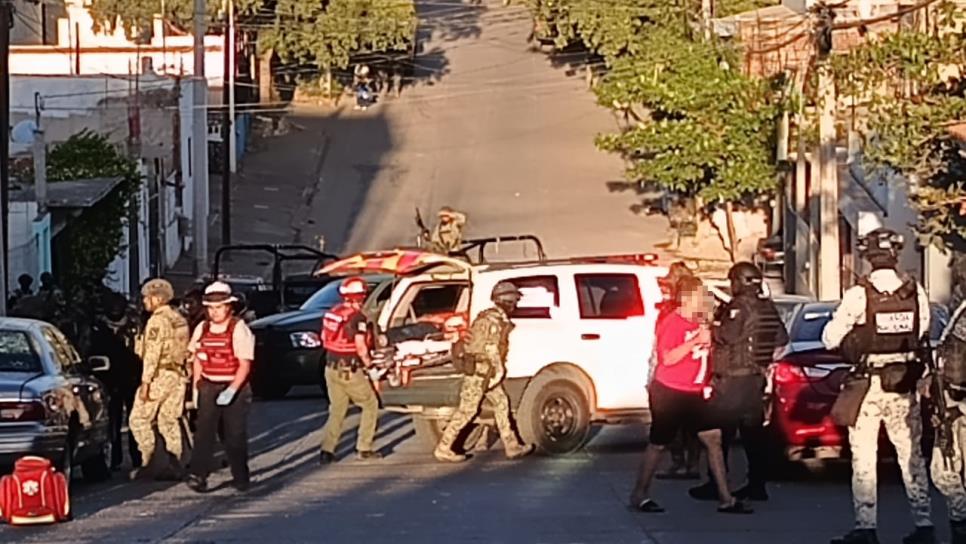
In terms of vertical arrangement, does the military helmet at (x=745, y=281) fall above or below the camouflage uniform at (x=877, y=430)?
above

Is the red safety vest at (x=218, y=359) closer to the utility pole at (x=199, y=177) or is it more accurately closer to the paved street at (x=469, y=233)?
the paved street at (x=469, y=233)

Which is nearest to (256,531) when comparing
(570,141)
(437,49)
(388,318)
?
(388,318)

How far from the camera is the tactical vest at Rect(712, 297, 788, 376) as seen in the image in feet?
45.5

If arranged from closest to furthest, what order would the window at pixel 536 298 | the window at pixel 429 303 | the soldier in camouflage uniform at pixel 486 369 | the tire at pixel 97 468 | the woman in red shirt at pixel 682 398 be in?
the woman in red shirt at pixel 682 398 → the tire at pixel 97 468 → the soldier in camouflage uniform at pixel 486 369 → the window at pixel 536 298 → the window at pixel 429 303

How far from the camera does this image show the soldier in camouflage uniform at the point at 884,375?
11359mm

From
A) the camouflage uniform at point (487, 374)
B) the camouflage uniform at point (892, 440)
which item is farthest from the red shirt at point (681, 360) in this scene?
the camouflage uniform at point (487, 374)

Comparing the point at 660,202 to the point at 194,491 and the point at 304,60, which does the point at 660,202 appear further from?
the point at 194,491

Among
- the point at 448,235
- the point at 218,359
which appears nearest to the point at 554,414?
the point at 218,359

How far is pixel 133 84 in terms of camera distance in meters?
47.3

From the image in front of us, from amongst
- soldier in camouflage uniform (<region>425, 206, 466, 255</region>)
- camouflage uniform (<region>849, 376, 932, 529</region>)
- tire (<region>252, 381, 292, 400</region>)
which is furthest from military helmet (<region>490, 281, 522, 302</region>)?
soldier in camouflage uniform (<region>425, 206, 466, 255</region>)

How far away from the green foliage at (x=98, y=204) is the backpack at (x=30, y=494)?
60.7 feet

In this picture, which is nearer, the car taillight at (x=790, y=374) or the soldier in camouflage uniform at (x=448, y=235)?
the car taillight at (x=790, y=374)

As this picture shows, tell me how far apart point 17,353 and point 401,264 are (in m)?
6.96

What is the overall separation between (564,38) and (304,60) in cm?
967
